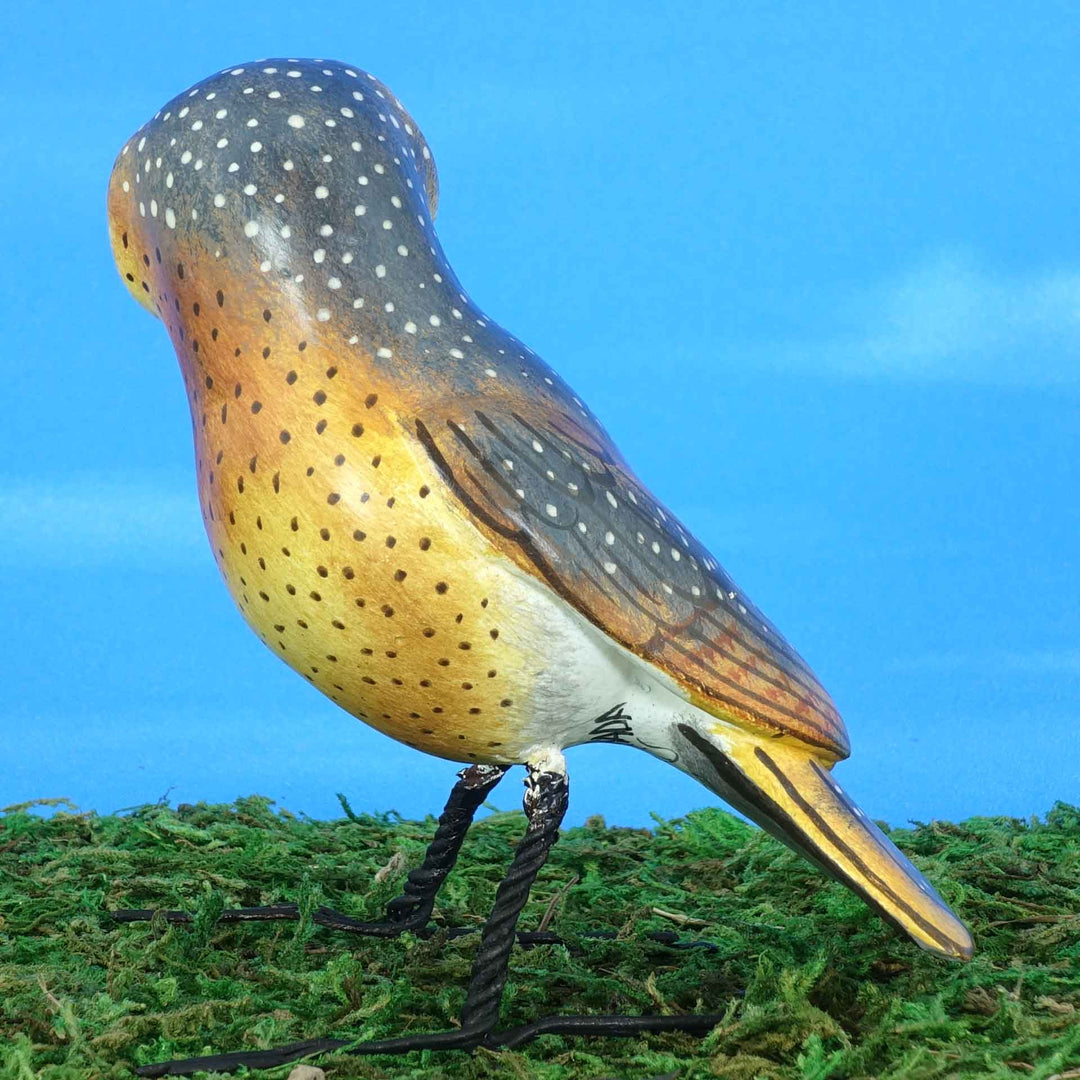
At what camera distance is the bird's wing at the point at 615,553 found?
2039mm

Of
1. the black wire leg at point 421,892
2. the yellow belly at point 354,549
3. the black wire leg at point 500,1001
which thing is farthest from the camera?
the black wire leg at point 421,892

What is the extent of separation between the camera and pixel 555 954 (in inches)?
104

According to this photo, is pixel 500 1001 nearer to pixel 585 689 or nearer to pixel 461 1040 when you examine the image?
pixel 461 1040

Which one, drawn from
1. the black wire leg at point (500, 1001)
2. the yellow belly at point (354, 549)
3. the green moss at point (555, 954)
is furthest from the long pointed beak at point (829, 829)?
the yellow belly at point (354, 549)

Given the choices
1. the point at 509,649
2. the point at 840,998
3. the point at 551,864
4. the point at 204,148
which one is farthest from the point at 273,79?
the point at 551,864

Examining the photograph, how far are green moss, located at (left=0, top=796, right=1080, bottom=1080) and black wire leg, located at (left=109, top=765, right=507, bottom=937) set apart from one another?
37 mm

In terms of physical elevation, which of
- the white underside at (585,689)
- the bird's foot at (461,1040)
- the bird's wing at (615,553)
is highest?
the bird's wing at (615,553)

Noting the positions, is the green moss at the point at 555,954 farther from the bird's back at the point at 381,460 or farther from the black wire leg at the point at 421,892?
the bird's back at the point at 381,460

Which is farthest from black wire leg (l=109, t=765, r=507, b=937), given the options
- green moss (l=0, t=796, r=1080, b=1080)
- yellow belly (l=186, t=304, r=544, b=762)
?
yellow belly (l=186, t=304, r=544, b=762)

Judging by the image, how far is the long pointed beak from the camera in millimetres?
2203

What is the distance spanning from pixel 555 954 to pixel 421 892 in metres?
0.27

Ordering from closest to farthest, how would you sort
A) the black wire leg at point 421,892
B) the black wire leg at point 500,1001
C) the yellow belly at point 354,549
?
the yellow belly at point 354,549 → the black wire leg at point 500,1001 → the black wire leg at point 421,892

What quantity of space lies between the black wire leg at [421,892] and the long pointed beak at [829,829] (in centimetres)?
43

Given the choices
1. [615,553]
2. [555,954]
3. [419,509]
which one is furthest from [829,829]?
[419,509]
